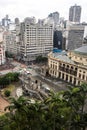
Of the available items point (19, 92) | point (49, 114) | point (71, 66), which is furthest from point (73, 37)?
point (49, 114)

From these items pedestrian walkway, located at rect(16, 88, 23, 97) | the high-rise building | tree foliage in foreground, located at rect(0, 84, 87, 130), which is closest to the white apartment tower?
the high-rise building

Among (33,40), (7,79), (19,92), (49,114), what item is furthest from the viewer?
(33,40)

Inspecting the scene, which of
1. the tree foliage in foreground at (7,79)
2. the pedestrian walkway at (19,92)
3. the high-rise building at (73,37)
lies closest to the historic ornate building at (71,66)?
the tree foliage in foreground at (7,79)

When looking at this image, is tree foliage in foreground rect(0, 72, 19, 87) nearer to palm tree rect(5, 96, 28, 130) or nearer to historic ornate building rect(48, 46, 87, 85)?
historic ornate building rect(48, 46, 87, 85)

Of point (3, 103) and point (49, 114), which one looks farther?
point (3, 103)

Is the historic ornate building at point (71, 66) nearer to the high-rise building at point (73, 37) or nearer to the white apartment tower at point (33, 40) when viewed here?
the white apartment tower at point (33, 40)

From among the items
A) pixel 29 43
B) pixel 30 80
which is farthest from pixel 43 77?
pixel 29 43

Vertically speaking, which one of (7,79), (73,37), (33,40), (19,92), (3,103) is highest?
(73,37)

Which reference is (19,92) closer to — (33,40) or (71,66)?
(71,66)
